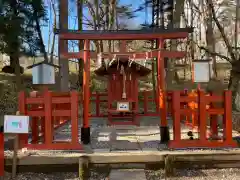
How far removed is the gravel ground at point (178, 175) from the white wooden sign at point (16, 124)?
893mm

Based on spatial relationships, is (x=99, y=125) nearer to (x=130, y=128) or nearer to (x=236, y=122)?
(x=130, y=128)

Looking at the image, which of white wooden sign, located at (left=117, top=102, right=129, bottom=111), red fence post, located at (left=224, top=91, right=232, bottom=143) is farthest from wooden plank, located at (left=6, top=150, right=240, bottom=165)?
white wooden sign, located at (left=117, top=102, right=129, bottom=111)

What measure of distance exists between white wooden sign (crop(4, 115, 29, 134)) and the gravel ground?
0.89 meters

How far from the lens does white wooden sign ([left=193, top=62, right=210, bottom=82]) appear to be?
320 inches

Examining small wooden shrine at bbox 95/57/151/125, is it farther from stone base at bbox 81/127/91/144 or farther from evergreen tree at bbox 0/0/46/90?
evergreen tree at bbox 0/0/46/90

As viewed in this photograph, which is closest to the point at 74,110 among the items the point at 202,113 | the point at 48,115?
the point at 48,115

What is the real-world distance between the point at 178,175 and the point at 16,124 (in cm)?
302

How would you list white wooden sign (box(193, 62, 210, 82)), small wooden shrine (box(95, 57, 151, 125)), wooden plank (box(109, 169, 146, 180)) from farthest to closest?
small wooden shrine (box(95, 57, 151, 125)) < white wooden sign (box(193, 62, 210, 82)) < wooden plank (box(109, 169, 146, 180))

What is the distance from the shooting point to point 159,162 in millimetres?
6004

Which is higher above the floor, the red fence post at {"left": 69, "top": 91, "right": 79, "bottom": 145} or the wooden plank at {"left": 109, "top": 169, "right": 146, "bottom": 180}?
the red fence post at {"left": 69, "top": 91, "right": 79, "bottom": 145}

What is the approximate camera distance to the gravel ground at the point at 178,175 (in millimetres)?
5707

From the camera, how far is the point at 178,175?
5836 mm

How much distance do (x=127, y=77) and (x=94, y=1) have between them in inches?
422

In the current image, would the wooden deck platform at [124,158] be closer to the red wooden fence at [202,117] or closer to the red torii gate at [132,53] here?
the red wooden fence at [202,117]
